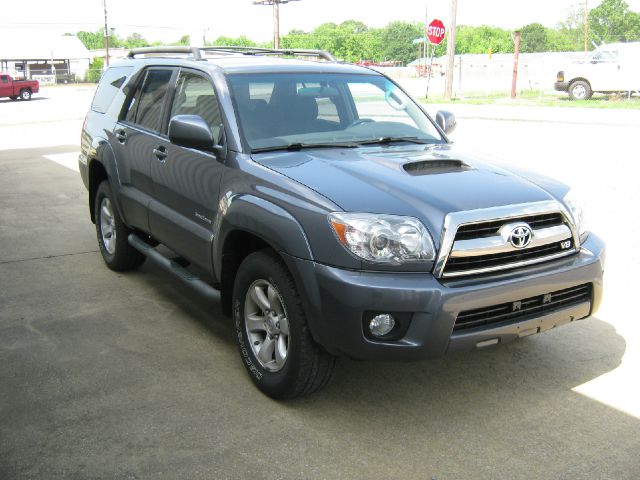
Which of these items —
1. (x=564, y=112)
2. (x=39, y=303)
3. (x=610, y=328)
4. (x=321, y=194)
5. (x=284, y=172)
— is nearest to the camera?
(x=321, y=194)

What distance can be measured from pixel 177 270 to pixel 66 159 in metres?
9.76

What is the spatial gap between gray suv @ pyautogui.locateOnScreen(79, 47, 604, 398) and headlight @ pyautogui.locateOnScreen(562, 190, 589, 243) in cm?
1

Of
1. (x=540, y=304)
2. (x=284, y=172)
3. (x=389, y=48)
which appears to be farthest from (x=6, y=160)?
(x=389, y=48)

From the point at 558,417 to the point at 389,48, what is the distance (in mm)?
143810

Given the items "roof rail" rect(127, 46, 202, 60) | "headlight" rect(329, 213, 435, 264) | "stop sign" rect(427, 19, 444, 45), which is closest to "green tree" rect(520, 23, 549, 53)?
"stop sign" rect(427, 19, 444, 45)

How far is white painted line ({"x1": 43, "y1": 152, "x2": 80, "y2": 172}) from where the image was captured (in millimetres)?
12954

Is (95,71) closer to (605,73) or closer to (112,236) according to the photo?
(605,73)

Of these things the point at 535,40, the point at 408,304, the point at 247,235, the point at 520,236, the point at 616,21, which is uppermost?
the point at 616,21

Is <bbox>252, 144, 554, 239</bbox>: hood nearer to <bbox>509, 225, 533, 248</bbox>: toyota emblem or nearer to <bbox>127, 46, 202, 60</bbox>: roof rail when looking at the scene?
<bbox>509, 225, 533, 248</bbox>: toyota emblem

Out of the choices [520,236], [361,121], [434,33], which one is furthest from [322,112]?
[434,33]

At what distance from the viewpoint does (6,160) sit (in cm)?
1378

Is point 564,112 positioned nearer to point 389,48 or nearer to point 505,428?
point 505,428

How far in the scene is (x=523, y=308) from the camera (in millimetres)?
3664

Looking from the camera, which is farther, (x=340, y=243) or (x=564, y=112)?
(x=564, y=112)
